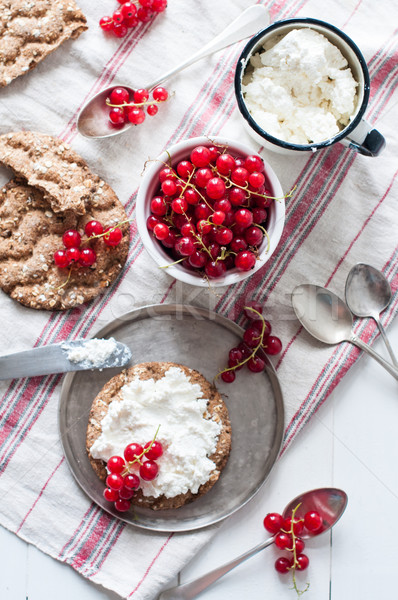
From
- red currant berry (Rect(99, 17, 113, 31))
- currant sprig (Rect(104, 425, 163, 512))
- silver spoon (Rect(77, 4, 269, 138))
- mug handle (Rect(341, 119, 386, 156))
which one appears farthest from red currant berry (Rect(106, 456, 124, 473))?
red currant berry (Rect(99, 17, 113, 31))

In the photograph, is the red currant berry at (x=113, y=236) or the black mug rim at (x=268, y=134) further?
the red currant berry at (x=113, y=236)

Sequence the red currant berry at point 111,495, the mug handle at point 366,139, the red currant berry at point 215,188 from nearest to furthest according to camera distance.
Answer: the red currant berry at point 215,188
the mug handle at point 366,139
the red currant berry at point 111,495

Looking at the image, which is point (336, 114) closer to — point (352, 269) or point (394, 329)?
point (352, 269)

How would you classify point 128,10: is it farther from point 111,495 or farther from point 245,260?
point 111,495

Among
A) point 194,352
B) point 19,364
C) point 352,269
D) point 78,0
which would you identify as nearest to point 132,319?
point 194,352

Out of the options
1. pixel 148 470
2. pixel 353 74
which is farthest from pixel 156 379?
pixel 353 74

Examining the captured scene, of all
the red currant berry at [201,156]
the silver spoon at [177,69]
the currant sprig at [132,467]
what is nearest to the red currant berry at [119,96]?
the silver spoon at [177,69]

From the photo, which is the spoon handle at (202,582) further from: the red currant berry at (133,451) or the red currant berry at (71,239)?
the red currant berry at (71,239)
